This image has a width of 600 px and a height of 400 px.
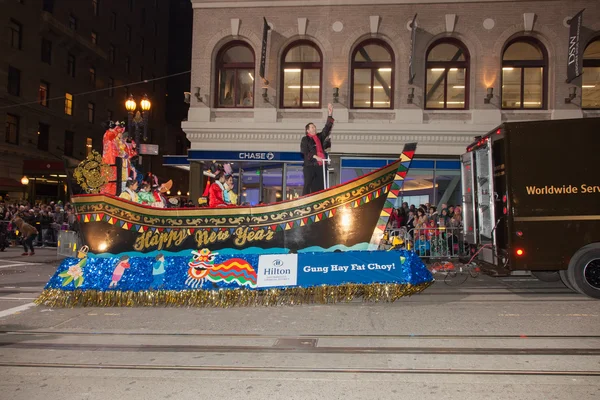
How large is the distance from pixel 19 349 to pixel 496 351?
5626 mm

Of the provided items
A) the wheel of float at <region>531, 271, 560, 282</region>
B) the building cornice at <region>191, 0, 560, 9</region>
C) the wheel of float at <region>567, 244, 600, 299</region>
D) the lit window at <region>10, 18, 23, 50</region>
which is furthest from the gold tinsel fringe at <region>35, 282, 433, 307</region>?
the lit window at <region>10, 18, 23, 50</region>

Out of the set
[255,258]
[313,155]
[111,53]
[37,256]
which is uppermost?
[111,53]

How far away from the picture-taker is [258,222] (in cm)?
790

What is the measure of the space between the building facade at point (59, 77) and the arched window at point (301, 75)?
8.95 metres

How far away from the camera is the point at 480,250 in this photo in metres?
9.20

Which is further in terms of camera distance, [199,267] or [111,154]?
[111,154]

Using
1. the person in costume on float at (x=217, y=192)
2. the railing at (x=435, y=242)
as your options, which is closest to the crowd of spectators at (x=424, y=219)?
the railing at (x=435, y=242)

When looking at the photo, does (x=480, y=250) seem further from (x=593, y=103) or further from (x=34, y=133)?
(x=34, y=133)

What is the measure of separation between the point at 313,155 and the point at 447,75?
1105 centimetres

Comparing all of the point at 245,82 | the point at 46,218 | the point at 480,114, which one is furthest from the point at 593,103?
the point at 46,218

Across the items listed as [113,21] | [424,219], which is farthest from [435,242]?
[113,21]

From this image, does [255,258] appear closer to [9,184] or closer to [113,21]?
[9,184]

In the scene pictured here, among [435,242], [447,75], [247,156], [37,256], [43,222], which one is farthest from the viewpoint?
[43,222]

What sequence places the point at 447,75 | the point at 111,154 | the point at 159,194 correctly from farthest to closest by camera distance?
the point at 447,75
the point at 159,194
the point at 111,154
